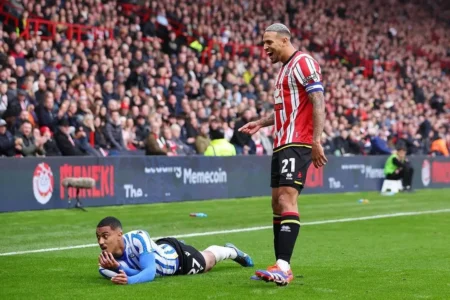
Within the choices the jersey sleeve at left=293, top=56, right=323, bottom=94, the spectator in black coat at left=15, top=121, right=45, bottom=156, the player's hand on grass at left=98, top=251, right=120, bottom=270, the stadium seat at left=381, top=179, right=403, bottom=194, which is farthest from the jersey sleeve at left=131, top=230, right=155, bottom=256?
the stadium seat at left=381, top=179, right=403, bottom=194

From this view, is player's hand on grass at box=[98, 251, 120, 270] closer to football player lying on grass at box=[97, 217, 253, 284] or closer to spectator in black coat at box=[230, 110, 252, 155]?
football player lying on grass at box=[97, 217, 253, 284]

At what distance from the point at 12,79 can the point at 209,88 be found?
8627 mm

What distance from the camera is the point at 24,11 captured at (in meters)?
25.0

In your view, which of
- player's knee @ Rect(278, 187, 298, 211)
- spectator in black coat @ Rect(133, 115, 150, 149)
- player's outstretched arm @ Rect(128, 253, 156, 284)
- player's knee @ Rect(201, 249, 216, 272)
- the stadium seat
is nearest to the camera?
player's outstretched arm @ Rect(128, 253, 156, 284)

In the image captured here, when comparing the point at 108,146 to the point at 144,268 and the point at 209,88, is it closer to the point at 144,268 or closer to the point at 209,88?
the point at 209,88

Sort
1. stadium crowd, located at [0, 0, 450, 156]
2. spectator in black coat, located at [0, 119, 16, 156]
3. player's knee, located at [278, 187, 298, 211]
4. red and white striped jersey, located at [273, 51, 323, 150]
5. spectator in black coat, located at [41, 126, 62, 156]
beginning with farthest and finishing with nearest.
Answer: stadium crowd, located at [0, 0, 450, 156]
spectator in black coat, located at [41, 126, 62, 156]
spectator in black coat, located at [0, 119, 16, 156]
red and white striped jersey, located at [273, 51, 323, 150]
player's knee, located at [278, 187, 298, 211]

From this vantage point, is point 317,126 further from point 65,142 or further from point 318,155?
point 65,142

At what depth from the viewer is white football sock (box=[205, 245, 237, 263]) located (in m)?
10.3

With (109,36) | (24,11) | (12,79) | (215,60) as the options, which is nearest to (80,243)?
(12,79)

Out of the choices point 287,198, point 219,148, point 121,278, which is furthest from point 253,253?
point 219,148

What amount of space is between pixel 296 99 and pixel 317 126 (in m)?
0.44

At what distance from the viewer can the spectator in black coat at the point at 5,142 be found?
64.1 feet

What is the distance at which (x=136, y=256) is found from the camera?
9.20 m

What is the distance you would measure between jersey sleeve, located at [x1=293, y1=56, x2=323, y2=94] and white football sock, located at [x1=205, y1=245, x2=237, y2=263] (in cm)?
210
